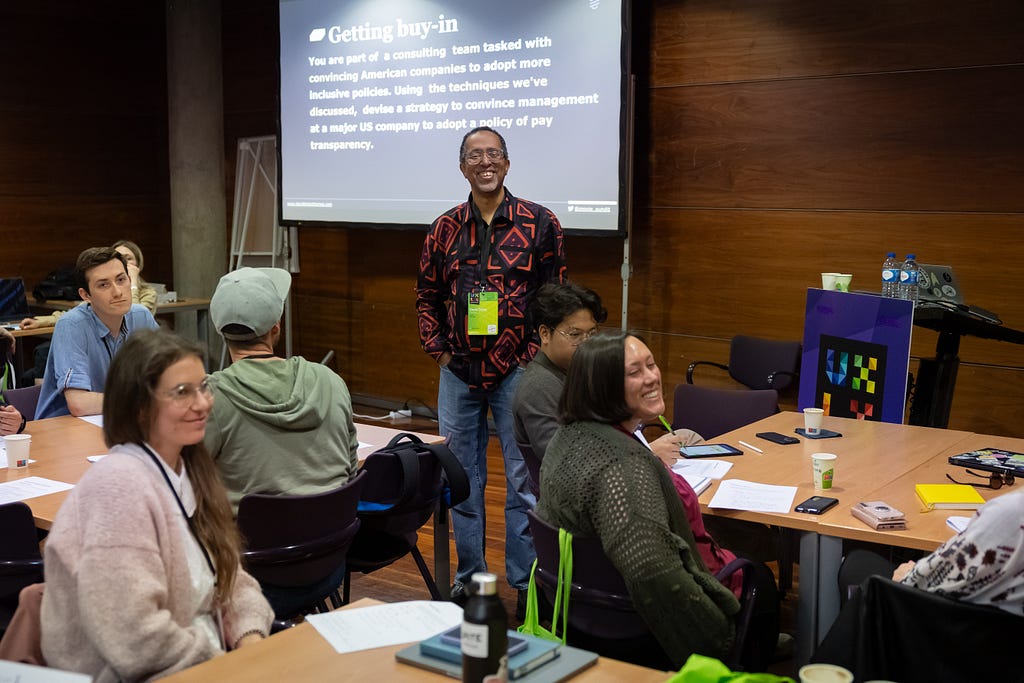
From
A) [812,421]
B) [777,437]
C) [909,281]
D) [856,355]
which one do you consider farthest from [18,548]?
[909,281]

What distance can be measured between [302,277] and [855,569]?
6.15 meters

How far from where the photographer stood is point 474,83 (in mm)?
6871

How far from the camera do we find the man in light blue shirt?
13.4 ft

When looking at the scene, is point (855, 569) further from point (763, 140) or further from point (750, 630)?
point (763, 140)

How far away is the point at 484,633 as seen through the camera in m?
1.59

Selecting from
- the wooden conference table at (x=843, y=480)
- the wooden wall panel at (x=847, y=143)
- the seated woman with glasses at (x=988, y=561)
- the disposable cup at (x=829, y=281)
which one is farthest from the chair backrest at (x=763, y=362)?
the seated woman with glasses at (x=988, y=561)

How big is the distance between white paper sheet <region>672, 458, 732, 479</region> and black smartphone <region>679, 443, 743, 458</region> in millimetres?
42

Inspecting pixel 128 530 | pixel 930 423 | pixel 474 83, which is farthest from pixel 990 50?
pixel 128 530

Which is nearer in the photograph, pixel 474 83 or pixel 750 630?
pixel 750 630

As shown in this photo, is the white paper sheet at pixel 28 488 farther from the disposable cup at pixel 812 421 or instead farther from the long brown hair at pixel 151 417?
the disposable cup at pixel 812 421

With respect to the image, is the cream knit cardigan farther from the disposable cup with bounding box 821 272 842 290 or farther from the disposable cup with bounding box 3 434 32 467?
the disposable cup with bounding box 821 272 842 290

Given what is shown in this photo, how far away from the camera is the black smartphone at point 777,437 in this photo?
3.78m

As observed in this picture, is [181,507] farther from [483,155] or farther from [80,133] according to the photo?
[80,133]

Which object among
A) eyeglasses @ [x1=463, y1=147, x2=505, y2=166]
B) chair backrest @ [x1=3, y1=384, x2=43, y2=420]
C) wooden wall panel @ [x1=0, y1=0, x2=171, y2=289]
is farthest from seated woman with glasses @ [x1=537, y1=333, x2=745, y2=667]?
wooden wall panel @ [x1=0, y1=0, x2=171, y2=289]
